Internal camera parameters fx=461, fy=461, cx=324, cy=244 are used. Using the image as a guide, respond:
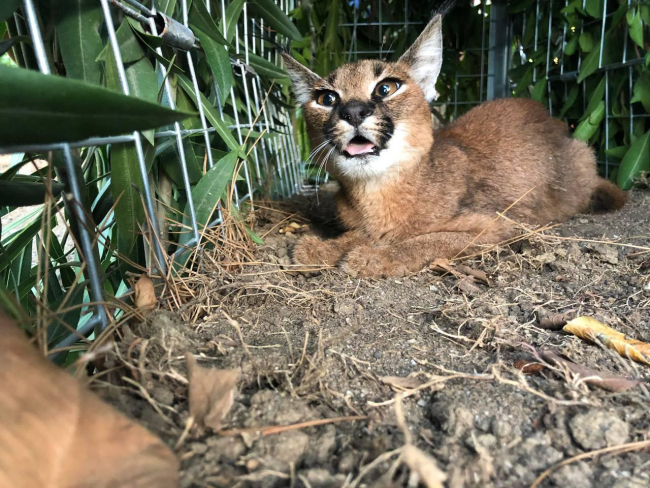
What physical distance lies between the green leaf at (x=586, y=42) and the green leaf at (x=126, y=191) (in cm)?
369

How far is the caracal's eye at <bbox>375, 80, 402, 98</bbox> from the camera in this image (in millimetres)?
2473

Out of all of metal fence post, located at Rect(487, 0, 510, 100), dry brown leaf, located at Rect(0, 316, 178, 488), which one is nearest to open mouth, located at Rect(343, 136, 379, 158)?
dry brown leaf, located at Rect(0, 316, 178, 488)

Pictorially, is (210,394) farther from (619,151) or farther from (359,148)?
(619,151)

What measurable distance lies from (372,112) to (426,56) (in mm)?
764

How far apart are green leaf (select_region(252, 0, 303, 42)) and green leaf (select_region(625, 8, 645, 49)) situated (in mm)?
2329

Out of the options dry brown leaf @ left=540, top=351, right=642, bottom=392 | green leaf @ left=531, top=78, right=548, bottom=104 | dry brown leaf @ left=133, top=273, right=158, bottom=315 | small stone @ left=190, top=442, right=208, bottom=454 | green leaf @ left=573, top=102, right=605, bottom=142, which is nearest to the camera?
small stone @ left=190, top=442, right=208, bottom=454

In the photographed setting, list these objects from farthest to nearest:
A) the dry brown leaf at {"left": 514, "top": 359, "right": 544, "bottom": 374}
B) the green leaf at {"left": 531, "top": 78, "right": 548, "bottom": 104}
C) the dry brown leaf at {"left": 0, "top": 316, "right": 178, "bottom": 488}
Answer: the green leaf at {"left": 531, "top": 78, "right": 548, "bottom": 104} < the dry brown leaf at {"left": 514, "top": 359, "right": 544, "bottom": 374} < the dry brown leaf at {"left": 0, "top": 316, "right": 178, "bottom": 488}

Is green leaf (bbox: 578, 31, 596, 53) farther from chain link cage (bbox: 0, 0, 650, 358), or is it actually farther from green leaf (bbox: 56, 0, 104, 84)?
green leaf (bbox: 56, 0, 104, 84)

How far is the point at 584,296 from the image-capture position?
1.79 m

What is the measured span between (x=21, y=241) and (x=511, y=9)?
185 inches

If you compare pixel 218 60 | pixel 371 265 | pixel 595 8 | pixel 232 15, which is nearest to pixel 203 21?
pixel 218 60

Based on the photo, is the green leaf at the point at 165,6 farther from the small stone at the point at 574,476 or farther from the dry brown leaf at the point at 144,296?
the small stone at the point at 574,476

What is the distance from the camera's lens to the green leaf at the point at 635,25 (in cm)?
317

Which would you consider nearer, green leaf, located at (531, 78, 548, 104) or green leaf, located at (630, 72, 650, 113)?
green leaf, located at (630, 72, 650, 113)
